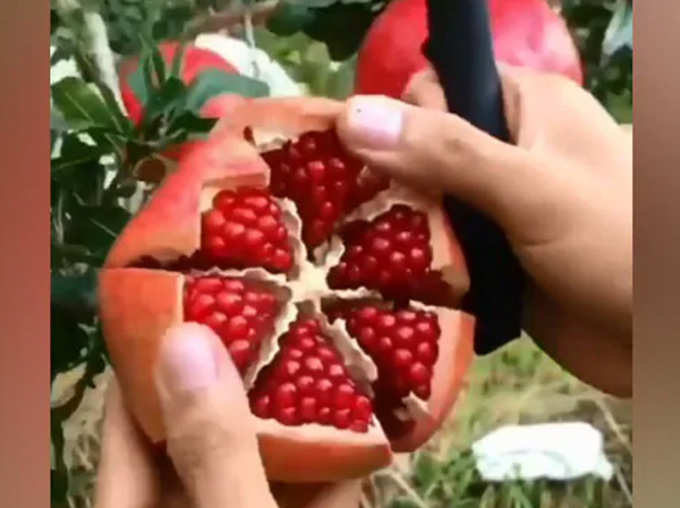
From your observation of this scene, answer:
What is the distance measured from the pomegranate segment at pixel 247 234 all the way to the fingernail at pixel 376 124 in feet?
0.34

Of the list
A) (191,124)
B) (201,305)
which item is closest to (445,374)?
(201,305)

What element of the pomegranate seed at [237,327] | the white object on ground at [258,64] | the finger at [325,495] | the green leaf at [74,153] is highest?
the white object on ground at [258,64]

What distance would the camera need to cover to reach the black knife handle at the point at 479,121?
1049mm

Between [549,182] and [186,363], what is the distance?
37 cm

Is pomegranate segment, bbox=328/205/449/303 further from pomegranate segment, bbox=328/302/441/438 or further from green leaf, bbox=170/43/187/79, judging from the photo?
green leaf, bbox=170/43/187/79

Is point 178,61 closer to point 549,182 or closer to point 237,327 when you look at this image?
point 237,327

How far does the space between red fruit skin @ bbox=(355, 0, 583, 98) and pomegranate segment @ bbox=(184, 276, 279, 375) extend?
0.22m

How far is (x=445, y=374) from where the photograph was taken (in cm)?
105

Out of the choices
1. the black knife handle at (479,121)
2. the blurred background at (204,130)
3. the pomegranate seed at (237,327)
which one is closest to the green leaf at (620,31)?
the blurred background at (204,130)

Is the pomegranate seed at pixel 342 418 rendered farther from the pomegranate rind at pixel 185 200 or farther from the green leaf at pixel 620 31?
the green leaf at pixel 620 31

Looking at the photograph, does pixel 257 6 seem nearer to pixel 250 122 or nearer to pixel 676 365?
pixel 250 122

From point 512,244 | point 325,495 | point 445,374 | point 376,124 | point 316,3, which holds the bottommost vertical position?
point 325,495

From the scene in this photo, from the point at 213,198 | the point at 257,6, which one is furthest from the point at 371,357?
the point at 257,6

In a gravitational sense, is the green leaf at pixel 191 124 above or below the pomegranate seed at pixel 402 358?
above
